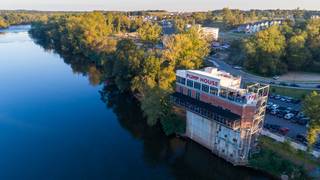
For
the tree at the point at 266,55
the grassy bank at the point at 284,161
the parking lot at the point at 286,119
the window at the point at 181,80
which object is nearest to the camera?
the grassy bank at the point at 284,161

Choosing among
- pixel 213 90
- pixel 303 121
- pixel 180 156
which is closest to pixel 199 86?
pixel 213 90

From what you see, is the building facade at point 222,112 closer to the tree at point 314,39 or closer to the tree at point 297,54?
the tree at point 297,54

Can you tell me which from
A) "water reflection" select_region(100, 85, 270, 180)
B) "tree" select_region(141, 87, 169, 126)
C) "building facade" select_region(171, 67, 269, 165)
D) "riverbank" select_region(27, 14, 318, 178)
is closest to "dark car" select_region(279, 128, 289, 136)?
"building facade" select_region(171, 67, 269, 165)

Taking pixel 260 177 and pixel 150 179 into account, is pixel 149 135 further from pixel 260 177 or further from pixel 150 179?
pixel 260 177

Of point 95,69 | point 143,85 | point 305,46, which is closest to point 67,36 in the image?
point 95,69

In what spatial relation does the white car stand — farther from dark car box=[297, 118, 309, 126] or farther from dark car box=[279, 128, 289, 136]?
dark car box=[279, 128, 289, 136]

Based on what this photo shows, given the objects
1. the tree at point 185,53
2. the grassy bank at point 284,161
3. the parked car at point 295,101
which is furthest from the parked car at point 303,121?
the tree at point 185,53

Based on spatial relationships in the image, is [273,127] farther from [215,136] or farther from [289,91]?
[289,91]
